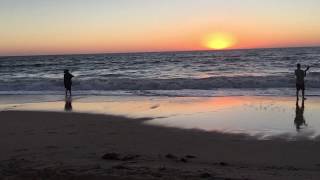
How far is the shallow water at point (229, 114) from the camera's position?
434 inches

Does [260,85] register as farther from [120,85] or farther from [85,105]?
[85,105]

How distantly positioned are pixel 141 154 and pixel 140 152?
23cm

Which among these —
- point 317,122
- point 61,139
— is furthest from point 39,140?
point 317,122

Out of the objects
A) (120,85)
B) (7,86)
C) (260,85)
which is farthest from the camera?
(7,86)

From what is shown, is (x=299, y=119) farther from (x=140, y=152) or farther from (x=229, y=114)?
(x=140, y=152)

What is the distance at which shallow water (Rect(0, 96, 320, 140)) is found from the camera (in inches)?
434

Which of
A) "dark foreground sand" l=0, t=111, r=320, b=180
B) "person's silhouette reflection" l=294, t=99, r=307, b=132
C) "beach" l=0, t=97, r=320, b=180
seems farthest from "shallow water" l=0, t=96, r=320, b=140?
A: "dark foreground sand" l=0, t=111, r=320, b=180

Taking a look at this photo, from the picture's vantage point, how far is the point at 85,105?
59.4 ft

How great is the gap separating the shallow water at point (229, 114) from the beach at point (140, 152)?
482mm

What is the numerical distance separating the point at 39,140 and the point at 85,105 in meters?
8.00

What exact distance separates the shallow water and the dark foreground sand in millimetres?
881

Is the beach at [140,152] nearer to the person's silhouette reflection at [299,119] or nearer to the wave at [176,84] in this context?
the person's silhouette reflection at [299,119]

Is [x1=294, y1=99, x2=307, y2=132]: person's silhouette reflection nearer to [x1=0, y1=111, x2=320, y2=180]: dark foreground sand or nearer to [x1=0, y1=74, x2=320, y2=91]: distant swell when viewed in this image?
[x1=0, y1=111, x2=320, y2=180]: dark foreground sand

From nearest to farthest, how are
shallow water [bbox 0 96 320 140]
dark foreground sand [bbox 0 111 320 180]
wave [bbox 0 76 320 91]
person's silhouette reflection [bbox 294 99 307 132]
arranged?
dark foreground sand [bbox 0 111 320 180], shallow water [bbox 0 96 320 140], person's silhouette reflection [bbox 294 99 307 132], wave [bbox 0 76 320 91]
